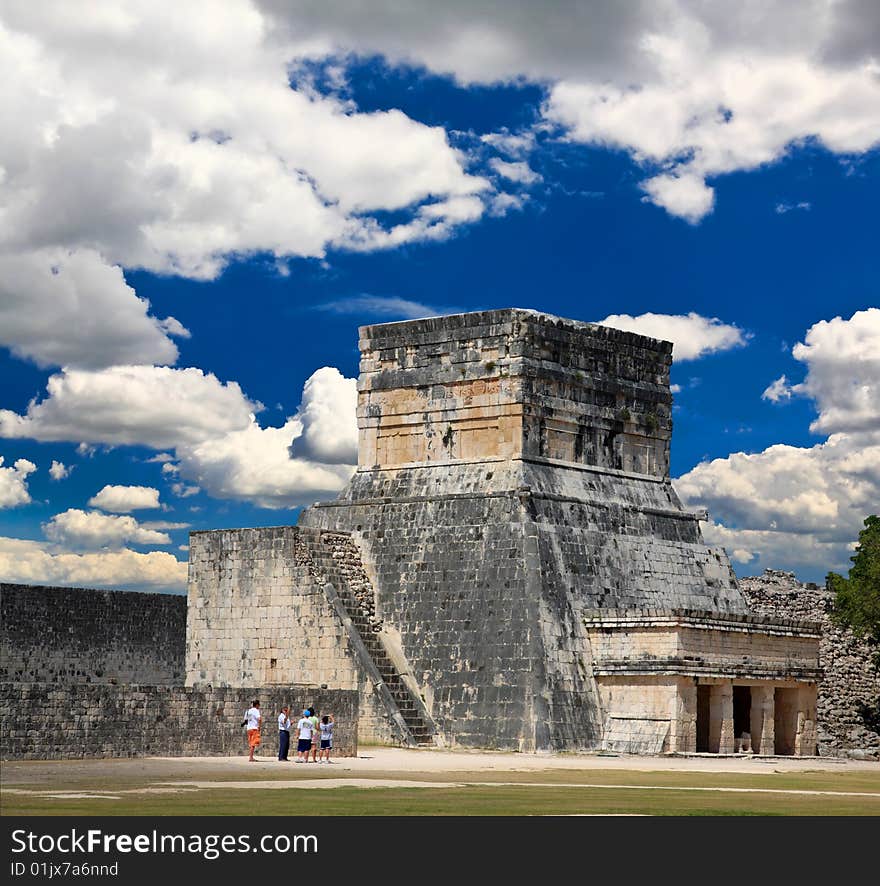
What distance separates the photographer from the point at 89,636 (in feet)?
132

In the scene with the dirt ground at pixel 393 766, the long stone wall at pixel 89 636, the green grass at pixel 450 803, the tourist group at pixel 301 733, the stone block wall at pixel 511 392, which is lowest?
the dirt ground at pixel 393 766

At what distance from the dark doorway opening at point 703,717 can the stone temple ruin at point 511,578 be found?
0.05 meters

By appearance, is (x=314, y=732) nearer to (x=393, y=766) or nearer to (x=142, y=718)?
(x=393, y=766)

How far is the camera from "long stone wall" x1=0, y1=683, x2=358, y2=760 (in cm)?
2147

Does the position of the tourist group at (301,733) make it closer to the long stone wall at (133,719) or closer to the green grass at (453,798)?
the long stone wall at (133,719)

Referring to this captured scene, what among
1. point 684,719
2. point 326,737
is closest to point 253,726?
point 326,737

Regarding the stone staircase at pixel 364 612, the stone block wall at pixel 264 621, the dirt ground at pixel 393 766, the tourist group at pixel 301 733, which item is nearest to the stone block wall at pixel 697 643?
the dirt ground at pixel 393 766

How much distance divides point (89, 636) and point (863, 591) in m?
18.0

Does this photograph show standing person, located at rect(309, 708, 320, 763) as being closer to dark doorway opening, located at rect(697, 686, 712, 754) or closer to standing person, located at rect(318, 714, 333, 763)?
standing person, located at rect(318, 714, 333, 763)

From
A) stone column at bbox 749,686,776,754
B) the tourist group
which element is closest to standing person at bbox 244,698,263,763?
the tourist group

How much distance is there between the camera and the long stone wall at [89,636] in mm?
38469
